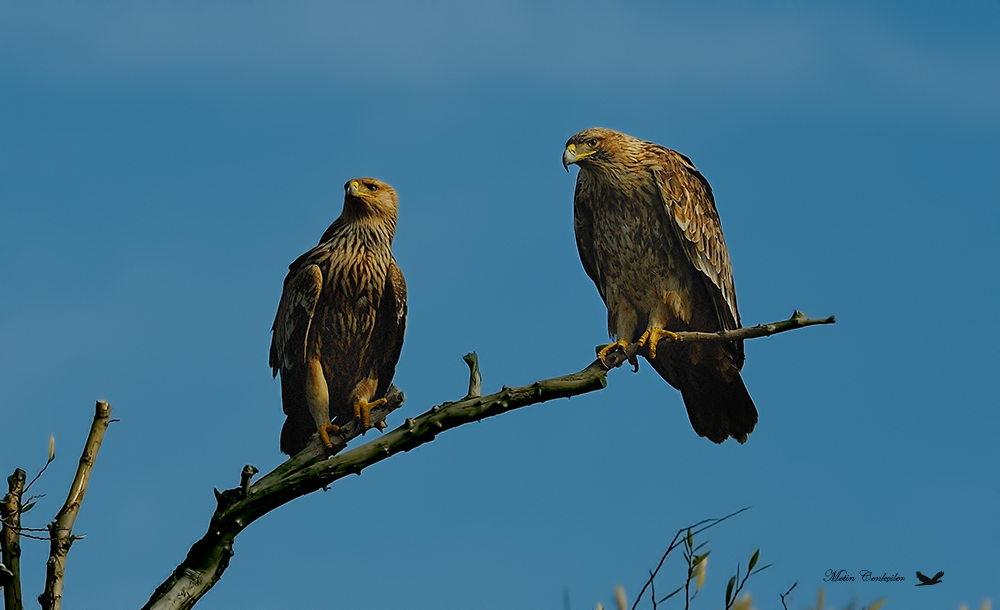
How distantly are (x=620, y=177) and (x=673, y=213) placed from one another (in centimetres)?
40

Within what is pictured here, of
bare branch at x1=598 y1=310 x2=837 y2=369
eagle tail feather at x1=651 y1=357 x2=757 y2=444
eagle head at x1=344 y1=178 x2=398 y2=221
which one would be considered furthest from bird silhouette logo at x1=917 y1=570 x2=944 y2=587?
eagle head at x1=344 y1=178 x2=398 y2=221

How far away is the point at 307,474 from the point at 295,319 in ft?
5.34

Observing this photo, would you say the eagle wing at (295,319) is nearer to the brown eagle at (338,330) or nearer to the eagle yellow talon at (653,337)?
the brown eagle at (338,330)

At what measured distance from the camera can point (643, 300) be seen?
656 cm

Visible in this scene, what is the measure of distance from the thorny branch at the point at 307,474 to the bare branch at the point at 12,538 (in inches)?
22.7

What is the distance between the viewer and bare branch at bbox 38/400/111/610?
456 centimetres

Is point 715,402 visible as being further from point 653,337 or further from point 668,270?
point 668,270

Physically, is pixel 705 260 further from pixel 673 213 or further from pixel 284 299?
pixel 284 299

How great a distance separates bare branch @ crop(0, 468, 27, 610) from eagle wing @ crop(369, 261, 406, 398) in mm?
2040

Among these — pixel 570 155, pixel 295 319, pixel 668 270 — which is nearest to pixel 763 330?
pixel 668 270

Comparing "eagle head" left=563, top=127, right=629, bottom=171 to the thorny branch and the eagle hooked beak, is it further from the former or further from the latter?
the thorny branch

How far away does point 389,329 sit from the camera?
20.5ft

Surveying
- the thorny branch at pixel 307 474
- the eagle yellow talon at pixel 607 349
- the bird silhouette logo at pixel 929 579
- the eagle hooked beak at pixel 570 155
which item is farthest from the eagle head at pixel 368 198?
the bird silhouette logo at pixel 929 579

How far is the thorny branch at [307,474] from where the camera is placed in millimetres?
4516
